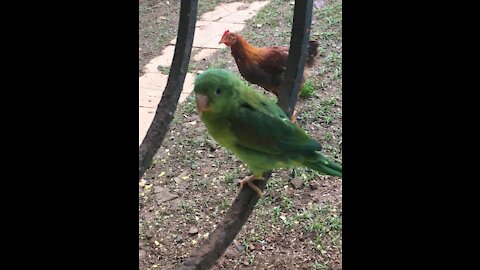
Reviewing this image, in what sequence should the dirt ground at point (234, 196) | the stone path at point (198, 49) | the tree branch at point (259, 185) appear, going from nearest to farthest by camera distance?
1. the tree branch at point (259, 185)
2. the dirt ground at point (234, 196)
3. the stone path at point (198, 49)

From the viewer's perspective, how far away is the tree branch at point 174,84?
883 millimetres

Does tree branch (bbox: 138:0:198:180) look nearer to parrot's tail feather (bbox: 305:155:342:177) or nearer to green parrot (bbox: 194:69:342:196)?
green parrot (bbox: 194:69:342:196)

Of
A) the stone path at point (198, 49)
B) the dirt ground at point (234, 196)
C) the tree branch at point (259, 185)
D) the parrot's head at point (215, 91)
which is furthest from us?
the stone path at point (198, 49)

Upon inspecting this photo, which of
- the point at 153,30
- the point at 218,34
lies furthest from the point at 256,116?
the point at 153,30

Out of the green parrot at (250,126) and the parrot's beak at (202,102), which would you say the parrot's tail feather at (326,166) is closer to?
the green parrot at (250,126)

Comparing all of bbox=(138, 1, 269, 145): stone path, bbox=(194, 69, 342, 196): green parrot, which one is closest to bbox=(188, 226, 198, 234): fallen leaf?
bbox=(138, 1, 269, 145): stone path

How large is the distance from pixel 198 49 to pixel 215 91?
1473 millimetres

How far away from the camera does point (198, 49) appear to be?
217 centimetres

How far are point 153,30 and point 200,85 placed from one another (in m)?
2.02

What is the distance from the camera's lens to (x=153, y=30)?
104 inches

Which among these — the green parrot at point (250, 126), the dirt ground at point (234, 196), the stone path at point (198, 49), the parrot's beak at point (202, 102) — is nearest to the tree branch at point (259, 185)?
the green parrot at point (250, 126)

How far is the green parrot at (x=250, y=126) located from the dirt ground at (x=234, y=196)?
2.19ft

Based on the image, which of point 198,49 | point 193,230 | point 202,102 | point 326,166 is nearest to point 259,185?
point 326,166
